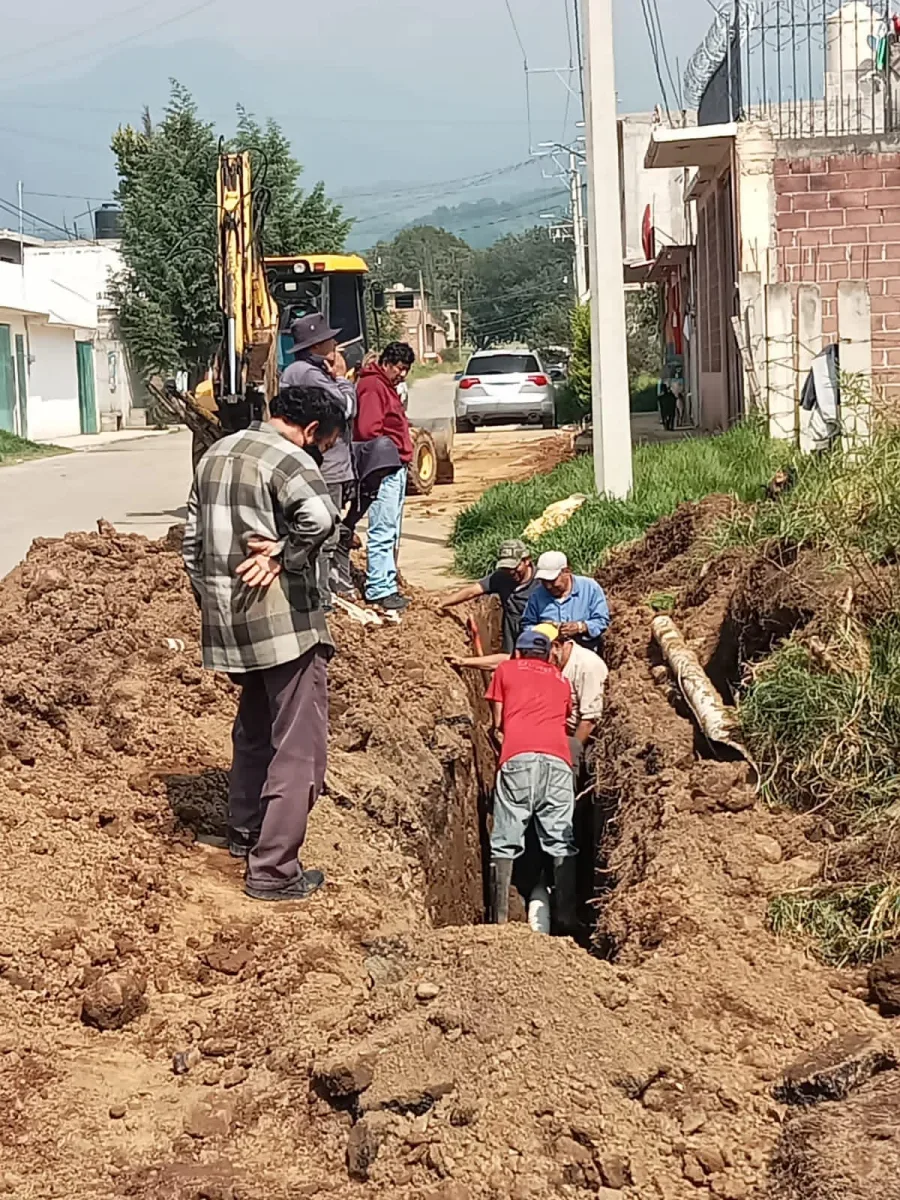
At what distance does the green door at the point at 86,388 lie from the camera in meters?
42.9

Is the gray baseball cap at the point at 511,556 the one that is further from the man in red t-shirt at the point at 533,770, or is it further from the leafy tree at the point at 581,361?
the leafy tree at the point at 581,361

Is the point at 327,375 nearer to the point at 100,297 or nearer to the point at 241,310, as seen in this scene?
the point at 241,310

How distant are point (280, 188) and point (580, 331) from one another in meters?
14.5

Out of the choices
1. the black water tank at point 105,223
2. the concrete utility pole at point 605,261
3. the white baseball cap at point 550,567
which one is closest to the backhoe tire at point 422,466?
the concrete utility pole at point 605,261

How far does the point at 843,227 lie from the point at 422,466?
19.7 ft

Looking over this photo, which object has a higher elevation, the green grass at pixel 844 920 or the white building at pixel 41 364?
the white building at pixel 41 364

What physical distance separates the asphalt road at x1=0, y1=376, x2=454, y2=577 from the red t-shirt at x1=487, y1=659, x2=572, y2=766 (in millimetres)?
5942

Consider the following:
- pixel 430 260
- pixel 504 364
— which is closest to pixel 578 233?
pixel 504 364

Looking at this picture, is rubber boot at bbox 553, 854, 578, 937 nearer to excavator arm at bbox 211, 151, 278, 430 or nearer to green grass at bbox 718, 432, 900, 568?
green grass at bbox 718, 432, 900, 568

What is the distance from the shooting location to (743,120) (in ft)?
56.3

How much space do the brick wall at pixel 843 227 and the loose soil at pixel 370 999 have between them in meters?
9.56

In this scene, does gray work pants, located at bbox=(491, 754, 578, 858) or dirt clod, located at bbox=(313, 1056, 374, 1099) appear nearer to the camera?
dirt clod, located at bbox=(313, 1056, 374, 1099)

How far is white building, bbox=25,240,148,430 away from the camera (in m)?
45.8

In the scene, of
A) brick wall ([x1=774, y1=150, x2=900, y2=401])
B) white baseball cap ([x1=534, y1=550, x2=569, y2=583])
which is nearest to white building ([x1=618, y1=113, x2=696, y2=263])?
brick wall ([x1=774, y1=150, x2=900, y2=401])
